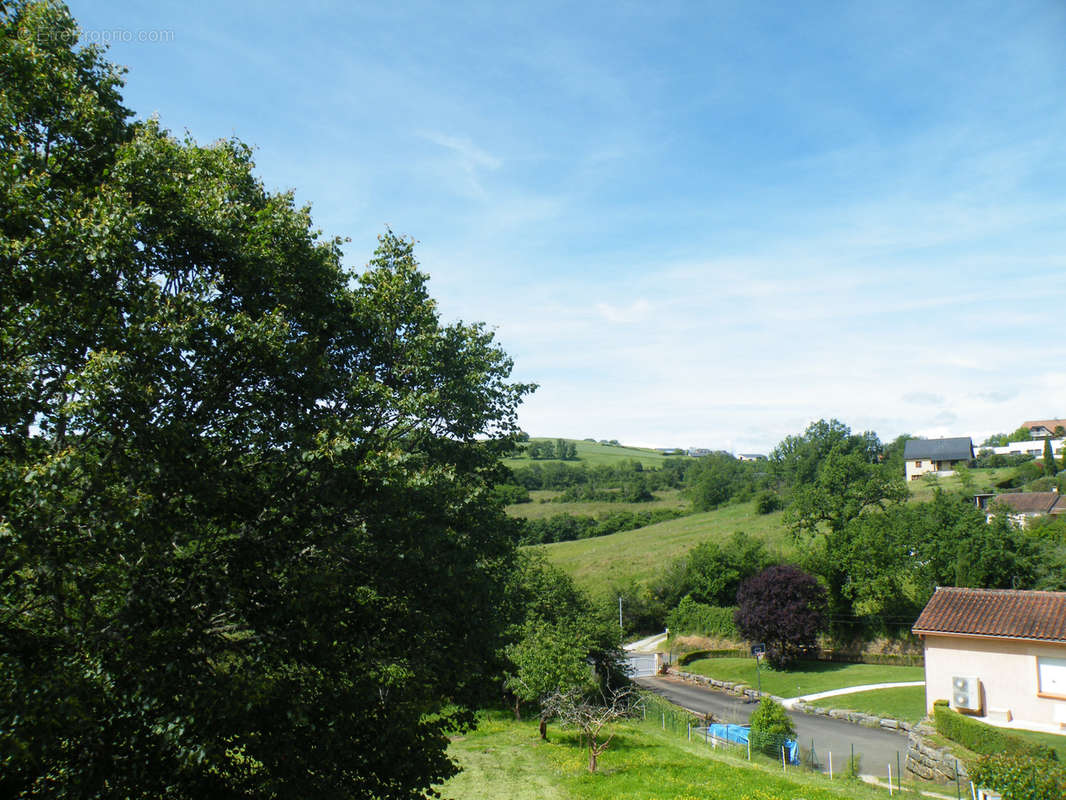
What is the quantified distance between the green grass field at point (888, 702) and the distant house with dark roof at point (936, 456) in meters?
80.7

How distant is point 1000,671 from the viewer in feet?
88.0

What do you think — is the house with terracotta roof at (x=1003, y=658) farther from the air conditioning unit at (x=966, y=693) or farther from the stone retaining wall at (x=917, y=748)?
the stone retaining wall at (x=917, y=748)

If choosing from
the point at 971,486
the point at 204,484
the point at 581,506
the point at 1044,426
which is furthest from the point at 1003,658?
the point at 1044,426

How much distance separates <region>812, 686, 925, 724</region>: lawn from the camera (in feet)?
100

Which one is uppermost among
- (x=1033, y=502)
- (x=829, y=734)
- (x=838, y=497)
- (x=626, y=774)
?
(x=838, y=497)

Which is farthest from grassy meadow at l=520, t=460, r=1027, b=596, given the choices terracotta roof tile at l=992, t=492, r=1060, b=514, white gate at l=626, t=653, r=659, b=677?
terracotta roof tile at l=992, t=492, r=1060, b=514

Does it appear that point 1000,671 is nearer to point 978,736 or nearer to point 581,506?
point 978,736

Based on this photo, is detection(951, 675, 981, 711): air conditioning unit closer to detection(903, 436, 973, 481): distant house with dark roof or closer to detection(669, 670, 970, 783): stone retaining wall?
detection(669, 670, 970, 783): stone retaining wall

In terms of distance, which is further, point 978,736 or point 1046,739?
point 1046,739

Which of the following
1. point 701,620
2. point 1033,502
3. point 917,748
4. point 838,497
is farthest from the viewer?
point 1033,502

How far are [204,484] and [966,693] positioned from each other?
29.9 meters

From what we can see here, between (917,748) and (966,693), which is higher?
(966,693)

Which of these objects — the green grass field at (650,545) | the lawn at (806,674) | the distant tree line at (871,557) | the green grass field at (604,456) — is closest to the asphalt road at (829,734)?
the lawn at (806,674)

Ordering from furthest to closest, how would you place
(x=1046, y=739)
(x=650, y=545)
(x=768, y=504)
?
(x=768, y=504)
(x=650, y=545)
(x=1046, y=739)
